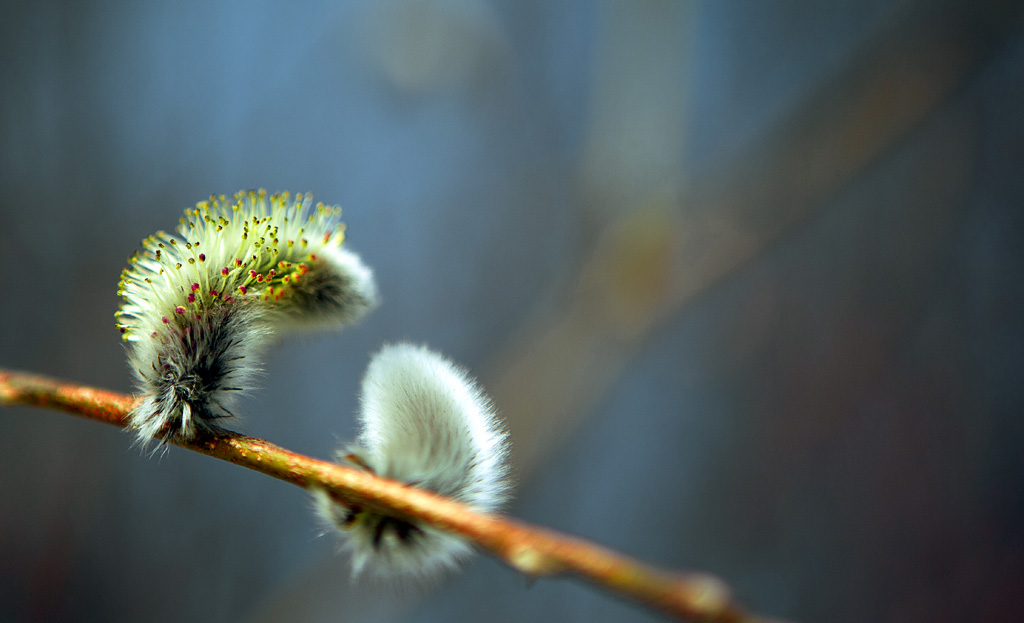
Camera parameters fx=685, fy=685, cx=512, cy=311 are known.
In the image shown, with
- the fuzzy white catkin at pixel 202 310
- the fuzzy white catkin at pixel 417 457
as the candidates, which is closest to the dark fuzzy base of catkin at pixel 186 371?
the fuzzy white catkin at pixel 202 310

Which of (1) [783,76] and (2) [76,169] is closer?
(2) [76,169]

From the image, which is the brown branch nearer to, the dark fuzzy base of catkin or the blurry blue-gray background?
the dark fuzzy base of catkin

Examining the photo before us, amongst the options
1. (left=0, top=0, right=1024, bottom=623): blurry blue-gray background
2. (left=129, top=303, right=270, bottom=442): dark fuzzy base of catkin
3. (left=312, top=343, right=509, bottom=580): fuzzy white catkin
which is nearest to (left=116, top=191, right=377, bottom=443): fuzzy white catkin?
(left=129, top=303, right=270, bottom=442): dark fuzzy base of catkin

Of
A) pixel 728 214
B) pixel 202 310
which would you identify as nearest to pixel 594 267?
pixel 728 214

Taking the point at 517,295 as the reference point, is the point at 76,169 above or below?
below

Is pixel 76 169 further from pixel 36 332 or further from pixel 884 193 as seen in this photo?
pixel 884 193

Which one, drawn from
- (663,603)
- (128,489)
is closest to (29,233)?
(128,489)

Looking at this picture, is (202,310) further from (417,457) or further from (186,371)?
(417,457)
